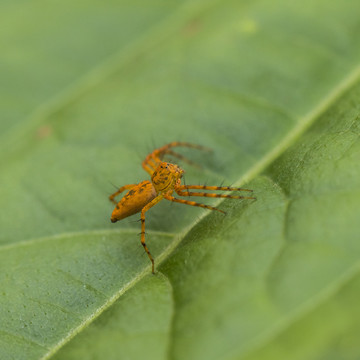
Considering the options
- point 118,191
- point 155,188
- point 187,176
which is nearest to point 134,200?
point 118,191

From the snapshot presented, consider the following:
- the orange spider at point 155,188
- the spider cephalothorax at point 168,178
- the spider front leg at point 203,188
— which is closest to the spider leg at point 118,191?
the orange spider at point 155,188

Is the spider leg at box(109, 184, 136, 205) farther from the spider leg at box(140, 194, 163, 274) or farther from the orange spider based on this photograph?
the spider leg at box(140, 194, 163, 274)

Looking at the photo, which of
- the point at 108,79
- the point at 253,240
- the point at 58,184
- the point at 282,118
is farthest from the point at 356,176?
the point at 108,79

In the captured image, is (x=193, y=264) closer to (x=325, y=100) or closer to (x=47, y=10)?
(x=325, y=100)

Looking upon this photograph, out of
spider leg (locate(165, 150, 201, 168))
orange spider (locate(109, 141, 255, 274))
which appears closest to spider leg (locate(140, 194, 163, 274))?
orange spider (locate(109, 141, 255, 274))

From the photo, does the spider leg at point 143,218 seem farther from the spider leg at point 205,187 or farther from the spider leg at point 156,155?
the spider leg at point 156,155
